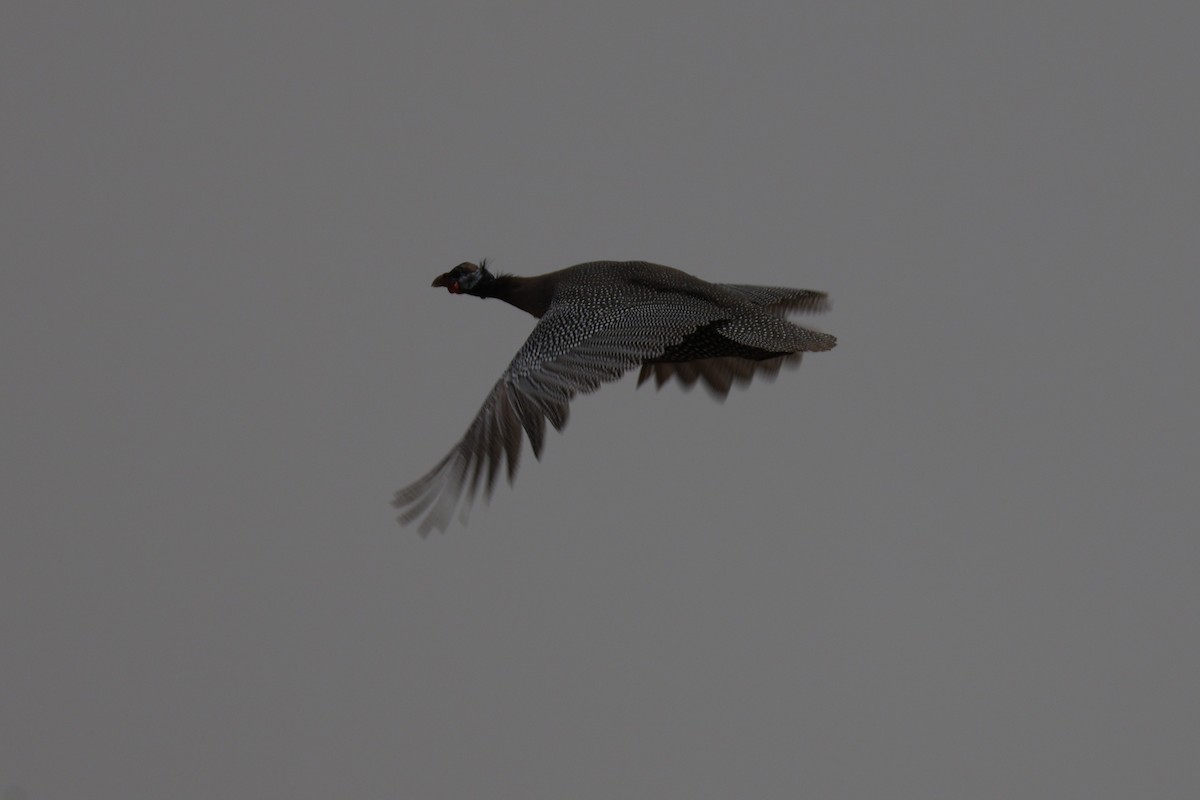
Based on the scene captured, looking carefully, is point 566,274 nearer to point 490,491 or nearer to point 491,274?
point 491,274

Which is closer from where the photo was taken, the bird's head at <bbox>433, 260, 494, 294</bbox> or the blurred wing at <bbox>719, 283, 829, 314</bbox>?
the blurred wing at <bbox>719, 283, 829, 314</bbox>

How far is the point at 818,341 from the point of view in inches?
322

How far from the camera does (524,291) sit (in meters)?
8.77

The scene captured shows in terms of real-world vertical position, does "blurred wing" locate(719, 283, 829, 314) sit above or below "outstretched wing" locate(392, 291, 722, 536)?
above

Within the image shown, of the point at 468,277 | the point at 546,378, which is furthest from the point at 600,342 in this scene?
the point at 468,277

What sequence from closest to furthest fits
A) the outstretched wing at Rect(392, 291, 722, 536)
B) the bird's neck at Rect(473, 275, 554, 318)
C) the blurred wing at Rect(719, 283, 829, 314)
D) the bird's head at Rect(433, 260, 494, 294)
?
the outstretched wing at Rect(392, 291, 722, 536) → the bird's neck at Rect(473, 275, 554, 318) → the blurred wing at Rect(719, 283, 829, 314) → the bird's head at Rect(433, 260, 494, 294)

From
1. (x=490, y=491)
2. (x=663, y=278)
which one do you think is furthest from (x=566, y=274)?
(x=490, y=491)

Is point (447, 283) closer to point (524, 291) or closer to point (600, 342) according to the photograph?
point (524, 291)

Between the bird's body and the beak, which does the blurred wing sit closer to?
the bird's body

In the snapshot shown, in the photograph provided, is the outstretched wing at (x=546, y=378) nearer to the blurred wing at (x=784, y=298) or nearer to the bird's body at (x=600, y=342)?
the bird's body at (x=600, y=342)

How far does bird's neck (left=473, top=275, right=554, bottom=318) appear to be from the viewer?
28.2 feet

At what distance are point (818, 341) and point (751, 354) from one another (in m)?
0.35

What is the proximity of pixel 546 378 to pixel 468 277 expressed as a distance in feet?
5.82

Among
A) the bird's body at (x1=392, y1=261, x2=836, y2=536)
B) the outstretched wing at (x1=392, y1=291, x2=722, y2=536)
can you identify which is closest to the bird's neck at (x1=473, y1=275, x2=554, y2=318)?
the bird's body at (x1=392, y1=261, x2=836, y2=536)
